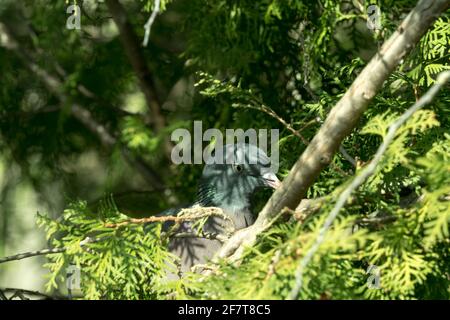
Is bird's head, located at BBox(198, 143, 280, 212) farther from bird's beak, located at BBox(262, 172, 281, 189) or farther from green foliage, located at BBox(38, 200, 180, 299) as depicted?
green foliage, located at BBox(38, 200, 180, 299)

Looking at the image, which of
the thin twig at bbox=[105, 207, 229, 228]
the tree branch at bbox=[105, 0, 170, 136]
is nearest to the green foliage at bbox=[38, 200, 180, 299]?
the thin twig at bbox=[105, 207, 229, 228]

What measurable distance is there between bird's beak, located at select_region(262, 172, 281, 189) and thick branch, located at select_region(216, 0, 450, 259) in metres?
0.81

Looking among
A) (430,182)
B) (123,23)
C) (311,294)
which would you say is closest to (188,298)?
(311,294)

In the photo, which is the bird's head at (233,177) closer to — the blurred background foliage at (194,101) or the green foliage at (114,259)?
the blurred background foliage at (194,101)

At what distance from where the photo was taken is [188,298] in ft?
6.28

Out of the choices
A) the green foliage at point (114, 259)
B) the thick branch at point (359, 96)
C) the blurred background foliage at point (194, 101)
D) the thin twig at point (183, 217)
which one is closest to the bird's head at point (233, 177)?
the blurred background foliage at point (194, 101)

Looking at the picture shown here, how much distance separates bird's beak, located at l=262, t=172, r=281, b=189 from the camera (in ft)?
9.27

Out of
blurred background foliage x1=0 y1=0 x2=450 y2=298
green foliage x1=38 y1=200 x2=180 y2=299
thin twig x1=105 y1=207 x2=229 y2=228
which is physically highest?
blurred background foliage x1=0 y1=0 x2=450 y2=298

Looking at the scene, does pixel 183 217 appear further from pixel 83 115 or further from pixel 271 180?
pixel 83 115

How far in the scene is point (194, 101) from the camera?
3398 millimetres

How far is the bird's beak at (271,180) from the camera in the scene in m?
2.82

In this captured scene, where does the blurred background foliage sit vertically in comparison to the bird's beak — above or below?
above

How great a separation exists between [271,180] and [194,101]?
691 millimetres
